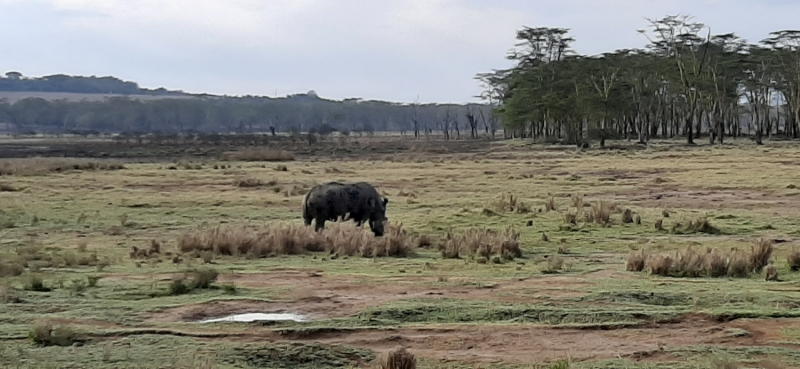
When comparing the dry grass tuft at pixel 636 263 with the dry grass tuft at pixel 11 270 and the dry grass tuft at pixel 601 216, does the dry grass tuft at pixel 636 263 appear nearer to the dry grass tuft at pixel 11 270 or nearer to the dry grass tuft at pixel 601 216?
the dry grass tuft at pixel 601 216

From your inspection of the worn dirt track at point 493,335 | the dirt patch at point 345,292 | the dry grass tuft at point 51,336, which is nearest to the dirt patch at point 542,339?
the worn dirt track at point 493,335

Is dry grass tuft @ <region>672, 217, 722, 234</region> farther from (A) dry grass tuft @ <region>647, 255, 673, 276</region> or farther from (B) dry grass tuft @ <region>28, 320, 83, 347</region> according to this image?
(B) dry grass tuft @ <region>28, 320, 83, 347</region>

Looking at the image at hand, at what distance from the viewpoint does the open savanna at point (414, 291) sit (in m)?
8.38

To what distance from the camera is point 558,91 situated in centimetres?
7262

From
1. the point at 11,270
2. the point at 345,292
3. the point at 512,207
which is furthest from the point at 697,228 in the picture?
the point at 11,270

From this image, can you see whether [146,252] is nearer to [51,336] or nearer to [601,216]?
[51,336]

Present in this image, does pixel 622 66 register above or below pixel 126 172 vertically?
above

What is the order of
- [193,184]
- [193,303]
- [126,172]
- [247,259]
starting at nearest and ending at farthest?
[193,303] < [247,259] < [193,184] < [126,172]

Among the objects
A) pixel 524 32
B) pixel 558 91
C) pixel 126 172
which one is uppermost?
pixel 524 32

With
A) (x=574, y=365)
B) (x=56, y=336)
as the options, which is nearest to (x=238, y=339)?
(x=56, y=336)

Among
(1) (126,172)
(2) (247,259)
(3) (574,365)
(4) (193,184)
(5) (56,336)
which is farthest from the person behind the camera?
(1) (126,172)

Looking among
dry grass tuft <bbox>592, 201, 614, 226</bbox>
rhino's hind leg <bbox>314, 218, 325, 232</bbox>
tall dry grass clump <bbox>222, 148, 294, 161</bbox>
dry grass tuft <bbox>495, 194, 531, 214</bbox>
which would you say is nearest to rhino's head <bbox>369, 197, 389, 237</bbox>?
rhino's hind leg <bbox>314, 218, 325, 232</bbox>

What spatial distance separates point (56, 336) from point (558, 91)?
2618 inches

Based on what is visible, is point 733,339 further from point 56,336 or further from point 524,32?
point 524,32
